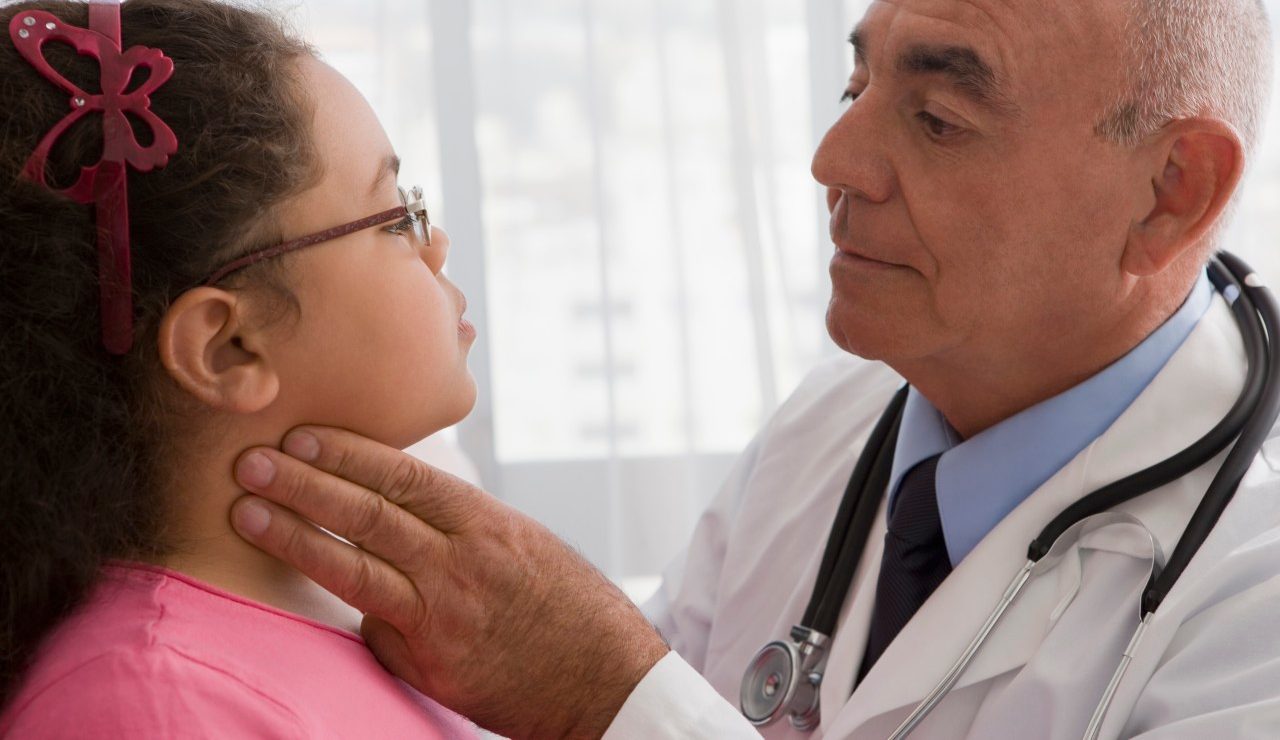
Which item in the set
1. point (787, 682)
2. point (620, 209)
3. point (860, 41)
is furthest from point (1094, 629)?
point (620, 209)

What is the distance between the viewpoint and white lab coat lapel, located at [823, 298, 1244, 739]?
49.8 inches

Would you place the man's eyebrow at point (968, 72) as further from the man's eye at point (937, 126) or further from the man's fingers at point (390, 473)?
the man's fingers at point (390, 473)

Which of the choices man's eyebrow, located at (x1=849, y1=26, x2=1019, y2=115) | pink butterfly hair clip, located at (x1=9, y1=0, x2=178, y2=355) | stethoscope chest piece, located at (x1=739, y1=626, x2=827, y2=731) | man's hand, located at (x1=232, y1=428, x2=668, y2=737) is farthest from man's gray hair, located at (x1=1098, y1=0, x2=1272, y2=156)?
pink butterfly hair clip, located at (x1=9, y1=0, x2=178, y2=355)

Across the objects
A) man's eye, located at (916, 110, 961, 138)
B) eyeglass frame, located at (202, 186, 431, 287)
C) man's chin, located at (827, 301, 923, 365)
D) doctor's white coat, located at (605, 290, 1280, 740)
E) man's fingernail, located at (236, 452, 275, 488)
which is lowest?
doctor's white coat, located at (605, 290, 1280, 740)

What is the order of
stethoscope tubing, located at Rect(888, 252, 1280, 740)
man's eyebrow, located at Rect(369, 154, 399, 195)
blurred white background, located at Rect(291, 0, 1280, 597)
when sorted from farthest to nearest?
blurred white background, located at Rect(291, 0, 1280, 597)
stethoscope tubing, located at Rect(888, 252, 1280, 740)
man's eyebrow, located at Rect(369, 154, 399, 195)

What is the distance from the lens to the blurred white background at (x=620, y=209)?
8.59 ft

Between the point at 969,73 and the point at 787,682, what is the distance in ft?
2.43

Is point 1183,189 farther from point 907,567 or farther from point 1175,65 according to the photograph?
point 907,567

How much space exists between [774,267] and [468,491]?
1699 mm

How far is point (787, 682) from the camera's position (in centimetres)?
136

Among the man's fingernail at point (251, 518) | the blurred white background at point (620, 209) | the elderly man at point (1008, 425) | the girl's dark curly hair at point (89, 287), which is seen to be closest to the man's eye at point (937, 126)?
the elderly man at point (1008, 425)

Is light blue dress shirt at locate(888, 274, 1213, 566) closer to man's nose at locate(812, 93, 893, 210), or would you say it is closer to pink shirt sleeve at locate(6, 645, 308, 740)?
man's nose at locate(812, 93, 893, 210)

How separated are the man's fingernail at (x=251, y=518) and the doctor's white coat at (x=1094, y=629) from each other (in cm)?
38

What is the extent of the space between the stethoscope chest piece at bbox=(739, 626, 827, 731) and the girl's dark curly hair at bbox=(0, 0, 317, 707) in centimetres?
72
